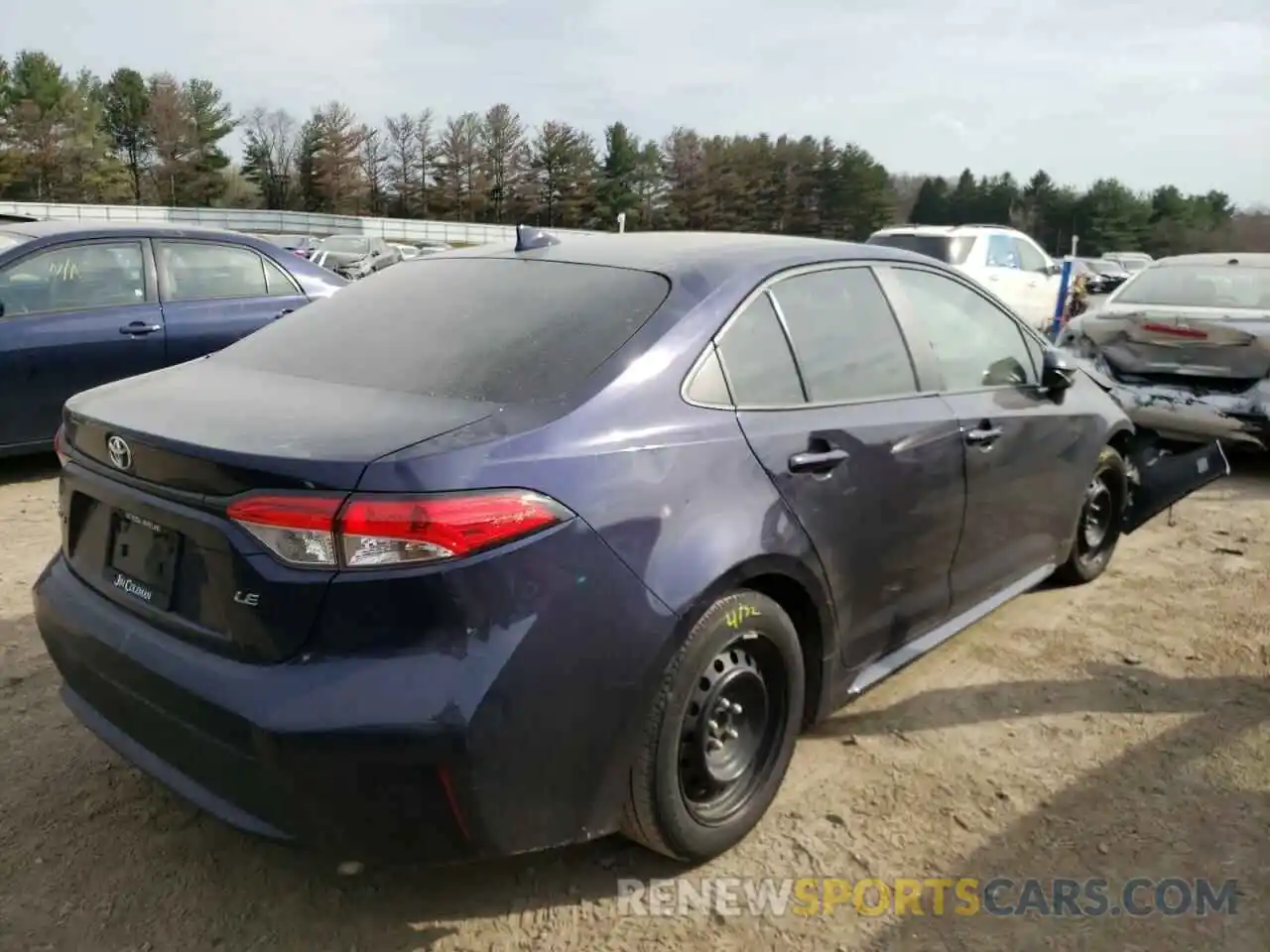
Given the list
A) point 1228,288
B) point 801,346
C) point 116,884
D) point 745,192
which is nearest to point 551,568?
point 801,346

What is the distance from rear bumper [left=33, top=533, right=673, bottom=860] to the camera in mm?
1966

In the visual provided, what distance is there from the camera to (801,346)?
2.88 m

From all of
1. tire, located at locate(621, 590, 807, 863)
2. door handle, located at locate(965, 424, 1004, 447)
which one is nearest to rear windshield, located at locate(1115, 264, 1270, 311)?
door handle, located at locate(965, 424, 1004, 447)

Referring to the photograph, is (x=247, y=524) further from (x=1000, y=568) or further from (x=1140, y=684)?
(x=1140, y=684)

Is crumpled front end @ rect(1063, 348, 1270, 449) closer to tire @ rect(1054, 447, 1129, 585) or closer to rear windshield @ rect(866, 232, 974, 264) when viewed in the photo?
tire @ rect(1054, 447, 1129, 585)

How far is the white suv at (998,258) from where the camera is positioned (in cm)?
1288

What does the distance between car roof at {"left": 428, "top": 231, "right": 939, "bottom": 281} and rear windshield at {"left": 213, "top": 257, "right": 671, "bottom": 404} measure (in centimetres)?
7

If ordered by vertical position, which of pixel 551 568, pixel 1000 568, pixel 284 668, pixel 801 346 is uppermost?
pixel 801 346

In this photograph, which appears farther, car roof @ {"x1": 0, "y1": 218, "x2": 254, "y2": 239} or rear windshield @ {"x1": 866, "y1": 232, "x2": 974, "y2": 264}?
rear windshield @ {"x1": 866, "y1": 232, "x2": 974, "y2": 264}

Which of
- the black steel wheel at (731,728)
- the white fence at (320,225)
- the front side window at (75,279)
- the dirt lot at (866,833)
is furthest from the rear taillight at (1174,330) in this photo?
the white fence at (320,225)

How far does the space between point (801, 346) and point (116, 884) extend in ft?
7.51

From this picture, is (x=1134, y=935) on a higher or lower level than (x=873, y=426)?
lower

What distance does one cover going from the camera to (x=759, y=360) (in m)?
2.73

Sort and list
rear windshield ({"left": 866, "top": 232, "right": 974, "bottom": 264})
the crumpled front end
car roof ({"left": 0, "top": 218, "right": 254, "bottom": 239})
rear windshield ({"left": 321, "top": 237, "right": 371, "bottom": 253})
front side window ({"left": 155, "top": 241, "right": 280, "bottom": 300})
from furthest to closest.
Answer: rear windshield ({"left": 321, "top": 237, "right": 371, "bottom": 253}) < rear windshield ({"left": 866, "top": 232, "right": 974, "bottom": 264}) < front side window ({"left": 155, "top": 241, "right": 280, "bottom": 300}) < the crumpled front end < car roof ({"left": 0, "top": 218, "right": 254, "bottom": 239})
